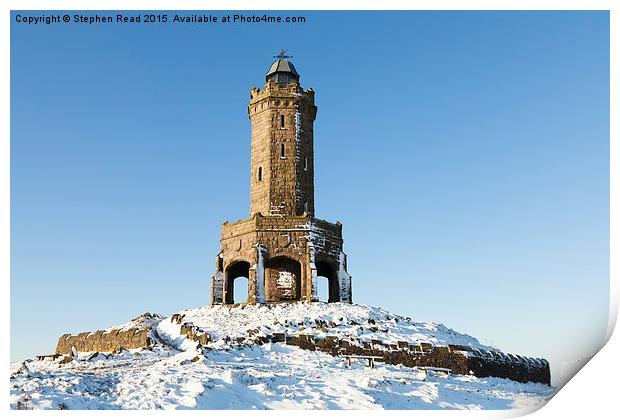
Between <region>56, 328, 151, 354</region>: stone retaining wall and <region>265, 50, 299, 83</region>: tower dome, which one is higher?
<region>265, 50, 299, 83</region>: tower dome

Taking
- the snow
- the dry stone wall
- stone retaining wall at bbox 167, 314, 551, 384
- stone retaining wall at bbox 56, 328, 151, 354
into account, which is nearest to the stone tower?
the snow

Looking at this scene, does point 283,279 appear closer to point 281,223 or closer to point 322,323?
point 281,223

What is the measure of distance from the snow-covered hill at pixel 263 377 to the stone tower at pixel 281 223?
5.01 m

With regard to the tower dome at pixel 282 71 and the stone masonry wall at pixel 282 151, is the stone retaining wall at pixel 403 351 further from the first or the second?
the tower dome at pixel 282 71

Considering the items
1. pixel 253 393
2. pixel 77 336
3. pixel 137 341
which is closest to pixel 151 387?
pixel 253 393

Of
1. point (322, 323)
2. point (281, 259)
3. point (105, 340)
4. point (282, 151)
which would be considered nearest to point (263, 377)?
point (322, 323)

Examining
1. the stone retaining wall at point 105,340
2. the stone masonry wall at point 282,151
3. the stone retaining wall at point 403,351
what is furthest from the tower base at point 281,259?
the stone retaining wall at point 403,351

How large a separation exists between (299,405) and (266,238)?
63.3ft

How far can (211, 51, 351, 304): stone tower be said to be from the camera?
34938mm

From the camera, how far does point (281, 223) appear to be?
35.2 m

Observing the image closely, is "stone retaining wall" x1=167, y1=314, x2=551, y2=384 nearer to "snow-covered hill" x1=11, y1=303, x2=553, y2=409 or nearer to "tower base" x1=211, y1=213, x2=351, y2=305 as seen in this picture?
"snow-covered hill" x1=11, y1=303, x2=553, y2=409

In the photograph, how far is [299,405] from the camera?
1614 cm

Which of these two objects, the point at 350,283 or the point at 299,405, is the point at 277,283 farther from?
the point at 299,405

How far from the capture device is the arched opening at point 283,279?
36844mm
